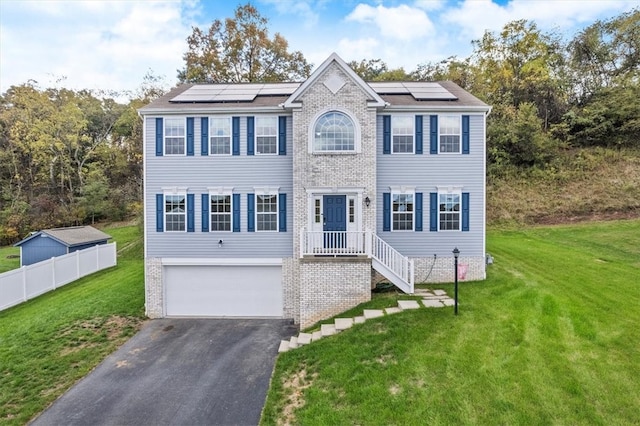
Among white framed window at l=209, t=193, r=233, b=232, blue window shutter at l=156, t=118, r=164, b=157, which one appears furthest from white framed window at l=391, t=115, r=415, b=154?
blue window shutter at l=156, t=118, r=164, b=157

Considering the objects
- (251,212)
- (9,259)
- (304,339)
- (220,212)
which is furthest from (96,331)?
(9,259)

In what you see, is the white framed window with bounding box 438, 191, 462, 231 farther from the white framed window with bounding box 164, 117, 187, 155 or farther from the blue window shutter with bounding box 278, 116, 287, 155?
the white framed window with bounding box 164, 117, 187, 155

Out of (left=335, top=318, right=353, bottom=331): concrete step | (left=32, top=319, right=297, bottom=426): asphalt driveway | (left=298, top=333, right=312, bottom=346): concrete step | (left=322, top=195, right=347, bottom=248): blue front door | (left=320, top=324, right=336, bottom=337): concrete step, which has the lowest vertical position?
(left=32, top=319, right=297, bottom=426): asphalt driveway

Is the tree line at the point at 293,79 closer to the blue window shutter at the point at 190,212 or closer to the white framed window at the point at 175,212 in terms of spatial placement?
the white framed window at the point at 175,212

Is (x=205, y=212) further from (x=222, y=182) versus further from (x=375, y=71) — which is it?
(x=375, y=71)

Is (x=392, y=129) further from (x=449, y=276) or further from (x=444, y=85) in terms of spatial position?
(x=449, y=276)

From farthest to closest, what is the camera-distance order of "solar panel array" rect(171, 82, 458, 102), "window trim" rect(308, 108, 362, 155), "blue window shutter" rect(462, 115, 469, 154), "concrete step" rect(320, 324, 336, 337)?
1. "solar panel array" rect(171, 82, 458, 102)
2. "blue window shutter" rect(462, 115, 469, 154)
3. "window trim" rect(308, 108, 362, 155)
4. "concrete step" rect(320, 324, 336, 337)

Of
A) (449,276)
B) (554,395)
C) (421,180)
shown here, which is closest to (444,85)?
(421,180)
